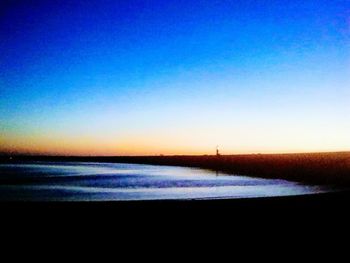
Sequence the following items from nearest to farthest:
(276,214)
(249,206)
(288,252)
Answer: (288,252) < (276,214) < (249,206)

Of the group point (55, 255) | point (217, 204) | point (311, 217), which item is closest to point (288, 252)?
point (311, 217)

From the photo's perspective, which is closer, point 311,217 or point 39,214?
point 311,217

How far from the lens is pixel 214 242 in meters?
8.80

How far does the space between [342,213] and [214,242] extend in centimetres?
523

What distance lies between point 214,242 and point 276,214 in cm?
419

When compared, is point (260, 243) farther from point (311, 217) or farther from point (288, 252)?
point (311, 217)

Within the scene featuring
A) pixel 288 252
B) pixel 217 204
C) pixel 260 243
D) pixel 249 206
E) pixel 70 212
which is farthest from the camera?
pixel 217 204

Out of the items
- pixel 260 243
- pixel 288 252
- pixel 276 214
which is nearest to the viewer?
pixel 288 252

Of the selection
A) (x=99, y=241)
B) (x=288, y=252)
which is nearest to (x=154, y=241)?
(x=99, y=241)

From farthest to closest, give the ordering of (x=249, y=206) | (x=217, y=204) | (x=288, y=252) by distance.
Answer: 1. (x=217, y=204)
2. (x=249, y=206)
3. (x=288, y=252)

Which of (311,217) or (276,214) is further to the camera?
(276,214)

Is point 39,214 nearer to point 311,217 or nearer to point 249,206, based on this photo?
point 249,206

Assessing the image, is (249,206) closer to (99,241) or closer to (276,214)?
(276,214)

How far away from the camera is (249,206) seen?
47.4 feet
